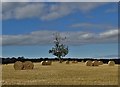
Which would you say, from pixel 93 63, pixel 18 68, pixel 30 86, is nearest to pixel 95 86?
pixel 30 86

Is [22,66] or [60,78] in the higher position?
[22,66]

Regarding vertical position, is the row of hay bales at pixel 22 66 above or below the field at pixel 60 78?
above

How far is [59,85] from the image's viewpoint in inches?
672

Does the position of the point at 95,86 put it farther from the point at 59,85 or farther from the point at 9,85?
the point at 9,85

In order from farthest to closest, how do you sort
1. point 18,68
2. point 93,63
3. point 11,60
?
point 11,60 < point 93,63 < point 18,68

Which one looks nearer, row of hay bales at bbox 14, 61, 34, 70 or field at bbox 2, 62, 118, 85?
field at bbox 2, 62, 118, 85

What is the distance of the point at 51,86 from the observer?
1673cm

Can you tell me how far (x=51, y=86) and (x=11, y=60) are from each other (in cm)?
6660

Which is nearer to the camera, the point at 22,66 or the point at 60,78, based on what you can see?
the point at 60,78

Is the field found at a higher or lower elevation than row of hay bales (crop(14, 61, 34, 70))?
lower

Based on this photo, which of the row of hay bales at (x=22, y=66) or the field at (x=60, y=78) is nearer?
the field at (x=60, y=78)

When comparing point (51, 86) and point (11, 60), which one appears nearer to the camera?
point (51, 86)

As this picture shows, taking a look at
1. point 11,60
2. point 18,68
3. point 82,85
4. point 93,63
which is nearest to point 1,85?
point 82,85

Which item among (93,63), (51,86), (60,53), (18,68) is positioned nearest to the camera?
(51,86)
